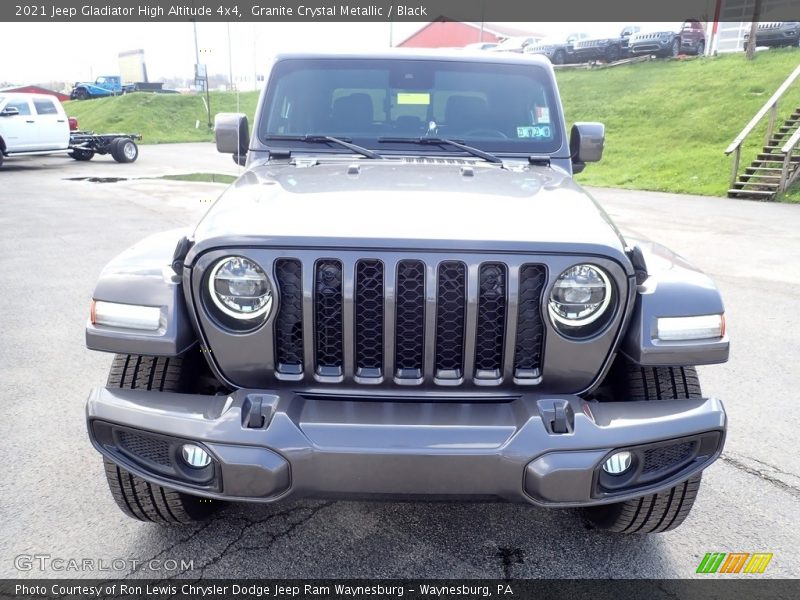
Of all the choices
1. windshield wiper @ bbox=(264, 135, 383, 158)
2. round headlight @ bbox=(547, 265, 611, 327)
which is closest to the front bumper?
round headlight @ bbox=(547, 265, 611, 327)

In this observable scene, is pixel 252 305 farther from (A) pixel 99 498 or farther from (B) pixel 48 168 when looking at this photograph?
(B) pixel 48 168

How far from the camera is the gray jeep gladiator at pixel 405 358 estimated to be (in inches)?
74.9

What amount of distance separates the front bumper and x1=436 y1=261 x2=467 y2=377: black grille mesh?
165mm

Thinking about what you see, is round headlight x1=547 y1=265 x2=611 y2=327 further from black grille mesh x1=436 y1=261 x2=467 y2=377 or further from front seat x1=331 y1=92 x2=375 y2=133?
front seat x1=331 y1=92 x2=375 y2=133

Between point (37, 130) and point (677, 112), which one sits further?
point (677, 112)

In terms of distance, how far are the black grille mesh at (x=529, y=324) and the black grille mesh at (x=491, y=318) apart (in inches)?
2.3

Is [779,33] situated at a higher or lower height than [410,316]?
higher

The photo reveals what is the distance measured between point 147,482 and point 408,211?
51.9 inches

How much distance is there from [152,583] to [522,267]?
1.71m

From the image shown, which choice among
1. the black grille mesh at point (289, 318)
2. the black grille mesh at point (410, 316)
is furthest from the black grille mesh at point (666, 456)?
the black grille mesh at point (289, 318)

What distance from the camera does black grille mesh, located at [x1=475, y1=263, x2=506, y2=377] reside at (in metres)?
2.05

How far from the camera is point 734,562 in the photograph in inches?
97.6

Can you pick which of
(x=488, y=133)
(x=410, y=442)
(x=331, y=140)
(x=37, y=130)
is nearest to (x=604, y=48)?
(x=37, y=130)

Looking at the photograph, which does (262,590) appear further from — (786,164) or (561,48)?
(561,48)
